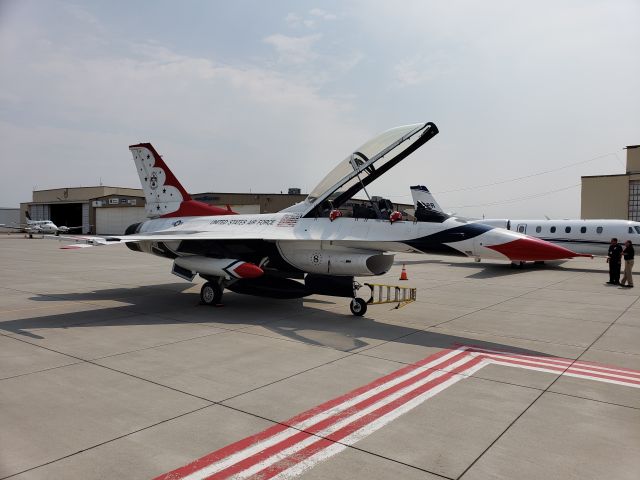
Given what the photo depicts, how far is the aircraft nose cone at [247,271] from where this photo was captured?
31.5 feet

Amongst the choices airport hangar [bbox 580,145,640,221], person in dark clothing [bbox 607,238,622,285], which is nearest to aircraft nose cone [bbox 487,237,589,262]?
person in dark clothing [bbox 607,238,622,285]

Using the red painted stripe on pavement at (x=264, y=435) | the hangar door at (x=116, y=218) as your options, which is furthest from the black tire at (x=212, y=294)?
the hangar door at (x=116, y=218)

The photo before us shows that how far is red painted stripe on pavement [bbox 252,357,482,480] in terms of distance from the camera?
141 inches

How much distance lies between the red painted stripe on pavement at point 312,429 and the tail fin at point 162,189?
29.6 ft

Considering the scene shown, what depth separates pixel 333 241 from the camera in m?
9.46

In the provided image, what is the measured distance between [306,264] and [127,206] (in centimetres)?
5722

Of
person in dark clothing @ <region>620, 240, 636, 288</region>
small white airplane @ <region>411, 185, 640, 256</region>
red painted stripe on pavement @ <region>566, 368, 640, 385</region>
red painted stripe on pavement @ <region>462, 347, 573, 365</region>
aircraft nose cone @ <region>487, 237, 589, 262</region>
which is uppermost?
small white airplane @ <region>411, 185, 640, 256</region>

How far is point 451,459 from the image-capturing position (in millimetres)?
3781

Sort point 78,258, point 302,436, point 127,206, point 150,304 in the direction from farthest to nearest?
point 127,206, point 78,258, point 150,304, point 302,436

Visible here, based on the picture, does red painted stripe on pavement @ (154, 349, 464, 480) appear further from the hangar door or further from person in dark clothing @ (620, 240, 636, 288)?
the hangar door

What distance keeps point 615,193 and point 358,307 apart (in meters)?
38.2

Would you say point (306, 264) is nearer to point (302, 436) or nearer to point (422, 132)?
point (422, 132)

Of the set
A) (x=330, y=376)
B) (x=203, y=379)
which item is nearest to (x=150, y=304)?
(x=203, y=379)

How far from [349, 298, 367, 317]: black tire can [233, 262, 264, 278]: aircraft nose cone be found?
205cm
